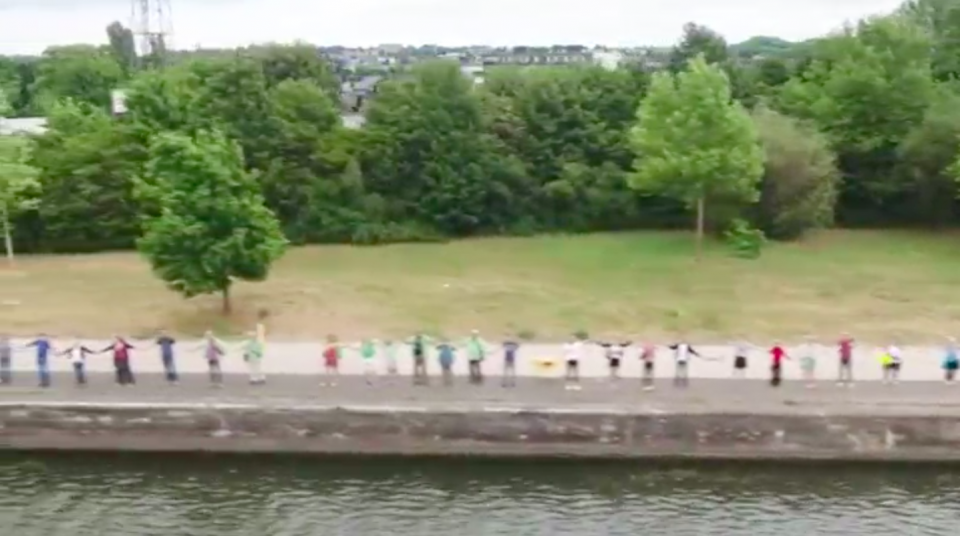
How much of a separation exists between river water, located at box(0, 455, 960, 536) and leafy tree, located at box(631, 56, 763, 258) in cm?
1730

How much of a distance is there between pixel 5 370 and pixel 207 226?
19.2ft

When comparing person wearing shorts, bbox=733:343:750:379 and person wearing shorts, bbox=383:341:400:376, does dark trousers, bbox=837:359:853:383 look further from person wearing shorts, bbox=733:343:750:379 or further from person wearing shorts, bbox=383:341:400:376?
person wearing shorts, bbox=383:341:400:376

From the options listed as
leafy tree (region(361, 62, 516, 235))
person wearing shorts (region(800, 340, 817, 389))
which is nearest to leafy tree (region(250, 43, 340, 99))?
leafy tree (region(361, 62, 516, 235))

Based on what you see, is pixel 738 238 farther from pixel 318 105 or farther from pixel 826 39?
pixel 318 105

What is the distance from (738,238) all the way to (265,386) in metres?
20.5

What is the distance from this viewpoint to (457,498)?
2128 centimetres

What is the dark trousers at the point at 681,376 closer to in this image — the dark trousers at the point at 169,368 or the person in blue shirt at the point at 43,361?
the dark trousers at the point at 169,368

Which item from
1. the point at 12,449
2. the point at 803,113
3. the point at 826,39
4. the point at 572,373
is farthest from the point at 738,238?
the point at 12,449

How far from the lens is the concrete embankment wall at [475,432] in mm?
22984

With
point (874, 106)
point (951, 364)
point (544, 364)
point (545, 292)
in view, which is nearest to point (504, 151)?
point (874, 106)

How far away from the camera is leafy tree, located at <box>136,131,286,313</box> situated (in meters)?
29.0

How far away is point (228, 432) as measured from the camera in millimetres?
23672

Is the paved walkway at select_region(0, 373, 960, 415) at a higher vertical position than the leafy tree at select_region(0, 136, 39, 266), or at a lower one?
lower

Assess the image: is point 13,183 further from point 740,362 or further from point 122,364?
point 740,362
